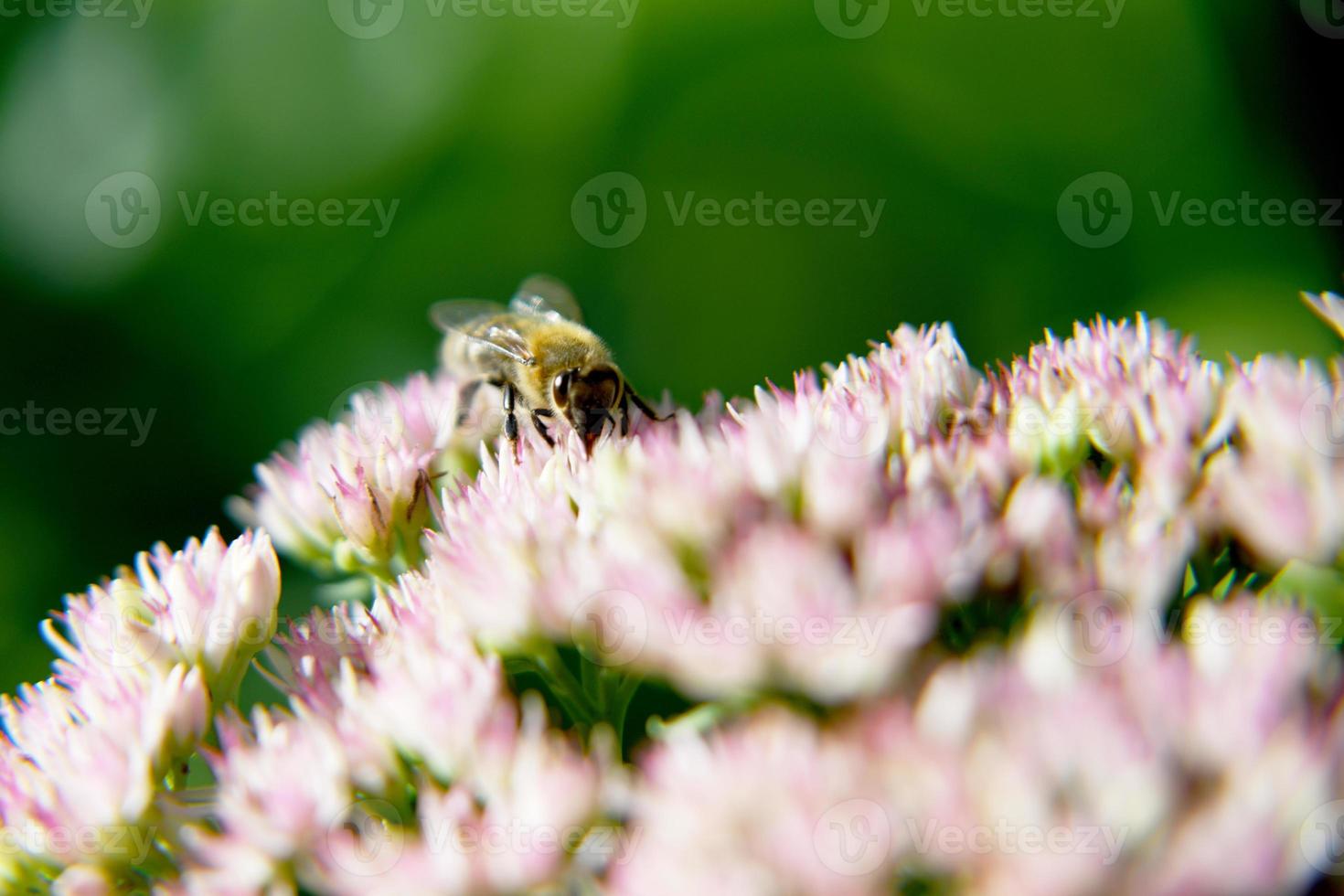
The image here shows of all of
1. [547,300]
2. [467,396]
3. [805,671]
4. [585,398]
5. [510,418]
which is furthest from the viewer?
[547,300]

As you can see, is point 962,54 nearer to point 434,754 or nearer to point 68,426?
point 68,426

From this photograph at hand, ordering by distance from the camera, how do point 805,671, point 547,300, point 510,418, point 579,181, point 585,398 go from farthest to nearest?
point 579,181 < point 547,300 < point 510,418 < point 585,398 < point 805,671

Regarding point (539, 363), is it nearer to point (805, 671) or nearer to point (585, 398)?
point (585, 398)

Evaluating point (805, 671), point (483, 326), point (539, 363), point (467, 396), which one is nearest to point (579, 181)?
point (483, 326)

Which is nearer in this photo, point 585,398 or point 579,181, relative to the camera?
point 585,398

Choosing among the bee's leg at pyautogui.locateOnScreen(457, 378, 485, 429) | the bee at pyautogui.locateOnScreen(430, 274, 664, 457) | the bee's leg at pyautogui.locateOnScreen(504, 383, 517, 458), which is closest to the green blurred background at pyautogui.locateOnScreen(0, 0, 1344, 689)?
the bee at pyautogui.locateOnScreen(430, 274, 664, 457)

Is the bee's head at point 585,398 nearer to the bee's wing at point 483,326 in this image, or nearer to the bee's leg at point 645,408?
the bee's leg at point 645,408

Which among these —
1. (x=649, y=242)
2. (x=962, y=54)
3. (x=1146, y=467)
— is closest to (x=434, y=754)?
(x=1146, y=467)
